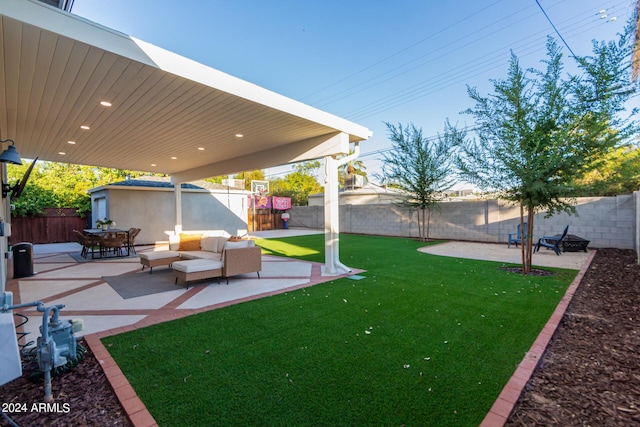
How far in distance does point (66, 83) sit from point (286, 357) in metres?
4.45

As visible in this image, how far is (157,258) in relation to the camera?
22.2ft

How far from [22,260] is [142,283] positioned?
3.33m

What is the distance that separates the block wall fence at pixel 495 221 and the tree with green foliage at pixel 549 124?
239 cm

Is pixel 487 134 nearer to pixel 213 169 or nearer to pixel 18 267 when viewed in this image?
pixel 213 169

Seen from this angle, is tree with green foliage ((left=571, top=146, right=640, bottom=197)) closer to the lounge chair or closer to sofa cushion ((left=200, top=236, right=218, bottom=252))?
the lounge chair

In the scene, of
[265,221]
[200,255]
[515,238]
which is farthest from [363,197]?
[200,255]

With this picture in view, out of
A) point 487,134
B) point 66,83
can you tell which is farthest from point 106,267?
point 487,134

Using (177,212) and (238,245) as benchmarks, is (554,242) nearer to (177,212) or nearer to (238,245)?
(238,245)

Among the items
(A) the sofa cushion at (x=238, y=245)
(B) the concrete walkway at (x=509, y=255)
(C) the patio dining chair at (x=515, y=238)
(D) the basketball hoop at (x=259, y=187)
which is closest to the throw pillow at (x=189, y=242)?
(A) the sofa cushion at (x=238, y=245)

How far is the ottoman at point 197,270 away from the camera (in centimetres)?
541

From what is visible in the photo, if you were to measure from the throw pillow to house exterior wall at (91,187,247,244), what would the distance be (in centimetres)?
568

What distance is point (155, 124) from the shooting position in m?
5.73

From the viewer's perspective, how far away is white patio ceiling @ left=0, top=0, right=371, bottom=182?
3047mm

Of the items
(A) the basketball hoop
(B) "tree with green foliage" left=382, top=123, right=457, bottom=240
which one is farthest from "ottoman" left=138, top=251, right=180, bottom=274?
(A) the basketball hoop
